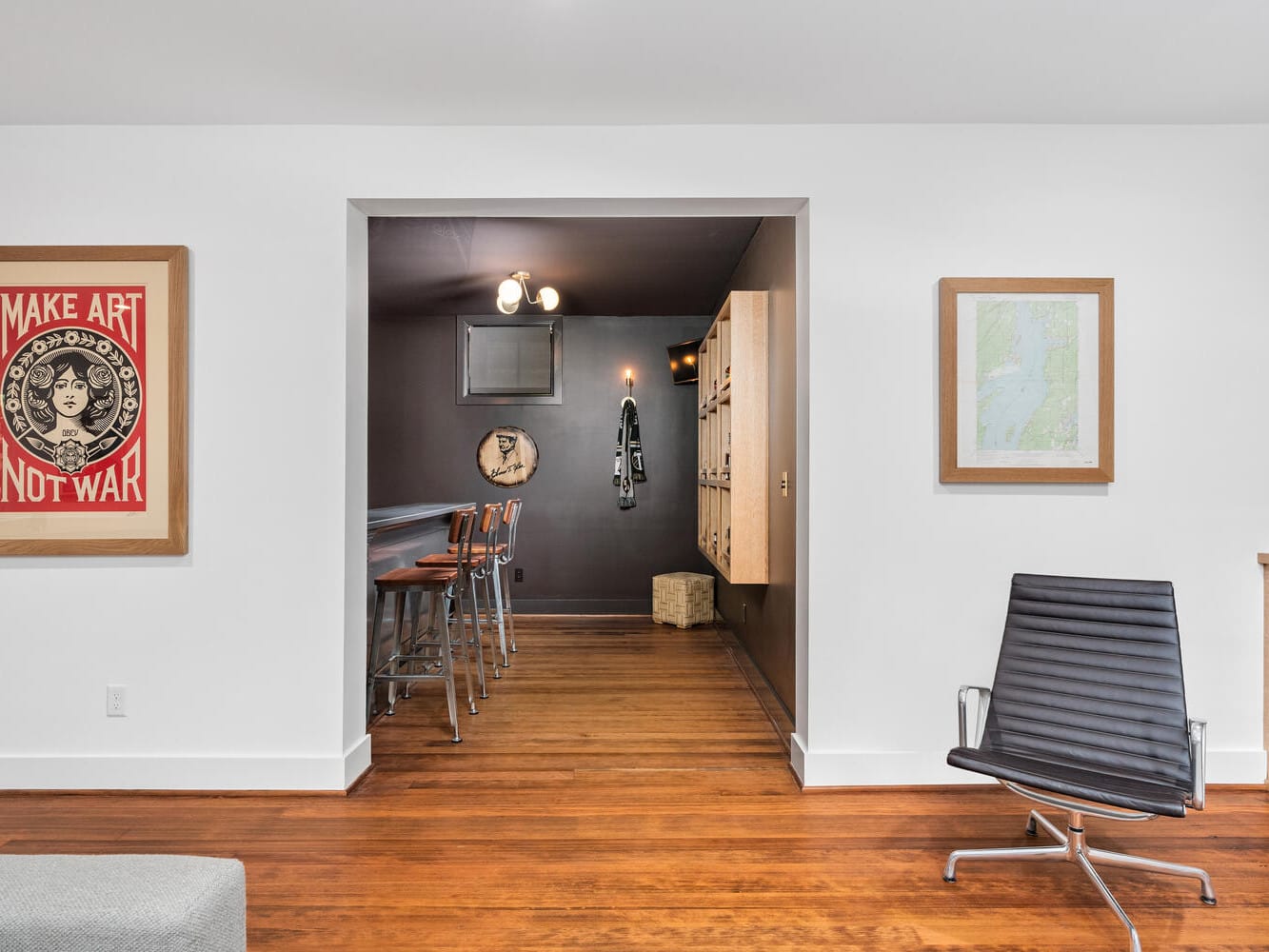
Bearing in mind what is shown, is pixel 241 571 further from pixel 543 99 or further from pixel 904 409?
pixel 904 409

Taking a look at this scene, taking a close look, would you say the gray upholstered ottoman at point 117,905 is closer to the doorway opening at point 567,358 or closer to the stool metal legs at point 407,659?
the doorway opening at point 567,358

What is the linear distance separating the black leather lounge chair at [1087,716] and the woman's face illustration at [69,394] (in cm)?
333

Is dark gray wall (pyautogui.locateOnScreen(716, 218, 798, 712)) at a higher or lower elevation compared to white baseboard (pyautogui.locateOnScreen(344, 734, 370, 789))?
higher

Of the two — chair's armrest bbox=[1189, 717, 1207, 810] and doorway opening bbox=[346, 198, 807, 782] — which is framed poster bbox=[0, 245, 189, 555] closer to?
doorway opening bbox=[346, 198, 807, 782]

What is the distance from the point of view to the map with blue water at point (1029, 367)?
9.66 ft

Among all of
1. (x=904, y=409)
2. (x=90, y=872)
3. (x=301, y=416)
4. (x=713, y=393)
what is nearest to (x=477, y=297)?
(x=713, y=393)

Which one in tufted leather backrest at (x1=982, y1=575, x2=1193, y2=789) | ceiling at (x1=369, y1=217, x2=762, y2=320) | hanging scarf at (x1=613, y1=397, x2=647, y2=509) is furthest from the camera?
hanging scarf at (x1=613, y1=397, x2=647, y2=509)

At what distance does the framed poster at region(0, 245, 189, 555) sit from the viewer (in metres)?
2.94

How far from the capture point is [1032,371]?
295 cm

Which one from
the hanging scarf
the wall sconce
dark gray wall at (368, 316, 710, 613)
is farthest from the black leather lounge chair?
dark gray wall at (368, 316, 710, 613)

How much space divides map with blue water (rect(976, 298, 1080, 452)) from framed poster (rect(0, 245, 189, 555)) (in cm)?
311

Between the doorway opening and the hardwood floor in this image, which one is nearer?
the hardwood floor

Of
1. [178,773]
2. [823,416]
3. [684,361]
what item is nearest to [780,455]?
[823,416]

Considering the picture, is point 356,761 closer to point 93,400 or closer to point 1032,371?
point 93,400
